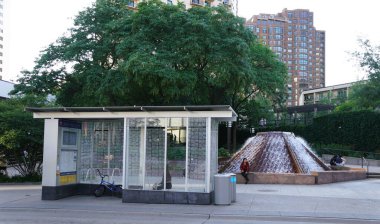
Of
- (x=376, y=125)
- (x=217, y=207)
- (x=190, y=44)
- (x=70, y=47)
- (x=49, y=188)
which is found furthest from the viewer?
(x=376, y=125)

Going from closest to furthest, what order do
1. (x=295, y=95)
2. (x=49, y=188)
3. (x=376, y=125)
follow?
(x=49, y=188) < (x=376, y=125) < (x=295, y=95)

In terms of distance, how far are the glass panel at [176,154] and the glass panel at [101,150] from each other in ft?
9.84

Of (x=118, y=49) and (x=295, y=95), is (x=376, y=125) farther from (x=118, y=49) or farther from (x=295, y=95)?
(x=295, y=95)

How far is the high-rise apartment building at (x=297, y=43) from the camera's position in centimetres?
16425

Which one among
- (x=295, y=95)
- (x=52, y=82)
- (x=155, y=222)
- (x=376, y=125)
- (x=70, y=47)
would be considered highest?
(x=295, y=95)

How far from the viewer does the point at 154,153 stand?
53.1 feet

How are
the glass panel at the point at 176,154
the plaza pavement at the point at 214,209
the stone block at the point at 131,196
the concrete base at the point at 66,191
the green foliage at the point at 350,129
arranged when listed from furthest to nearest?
the green foliage at the point at 350,129 → the concrete base at the point at 66,191 → the stone block at the point at 131,196 → the glass panel at the point at 176,154 → the plaza pavement at the point at 214,209

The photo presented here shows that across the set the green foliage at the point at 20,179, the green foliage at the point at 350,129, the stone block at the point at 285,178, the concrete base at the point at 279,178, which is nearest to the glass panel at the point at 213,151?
the concrete base at the point at 279,178

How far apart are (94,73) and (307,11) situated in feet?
533

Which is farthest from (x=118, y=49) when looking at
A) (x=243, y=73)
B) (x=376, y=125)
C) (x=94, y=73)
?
(x=376, y=125)

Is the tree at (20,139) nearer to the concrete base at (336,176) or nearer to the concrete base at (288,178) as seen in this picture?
the concrete base at (288,178)

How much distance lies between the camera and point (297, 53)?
171750 millimetres

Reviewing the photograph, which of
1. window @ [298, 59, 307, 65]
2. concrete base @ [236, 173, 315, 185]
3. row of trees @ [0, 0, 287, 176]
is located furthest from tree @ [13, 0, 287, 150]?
window @ [298, 59, 307, 65]

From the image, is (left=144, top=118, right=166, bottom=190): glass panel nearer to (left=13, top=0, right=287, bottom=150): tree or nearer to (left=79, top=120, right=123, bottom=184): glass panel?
(left=79, top=120, right=123, bottom=184): glass panel
